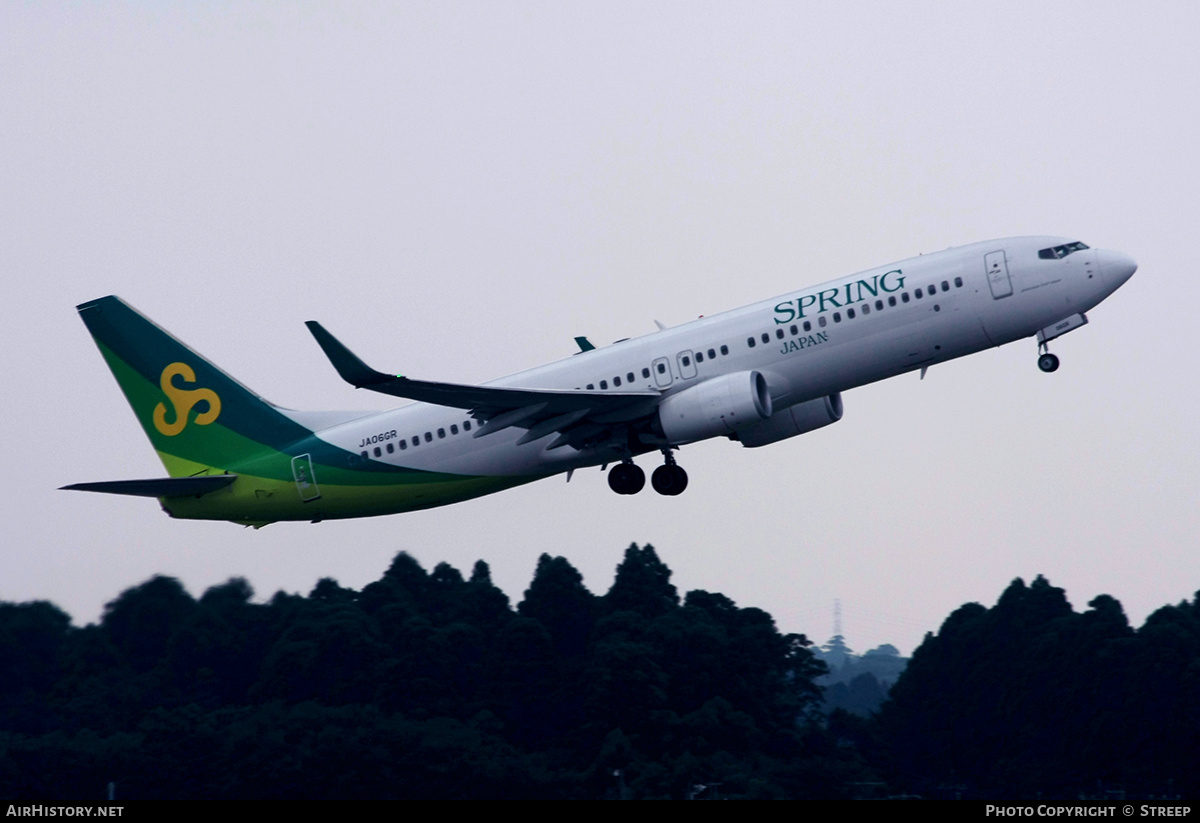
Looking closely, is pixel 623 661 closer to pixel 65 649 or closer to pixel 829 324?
pixel 65 649

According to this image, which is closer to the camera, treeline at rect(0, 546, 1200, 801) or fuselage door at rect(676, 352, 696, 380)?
fuselage door at rect(676, 352, 696, 380)

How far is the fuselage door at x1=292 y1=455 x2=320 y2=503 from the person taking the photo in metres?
42.8

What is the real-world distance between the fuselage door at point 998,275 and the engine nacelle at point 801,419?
5.77m

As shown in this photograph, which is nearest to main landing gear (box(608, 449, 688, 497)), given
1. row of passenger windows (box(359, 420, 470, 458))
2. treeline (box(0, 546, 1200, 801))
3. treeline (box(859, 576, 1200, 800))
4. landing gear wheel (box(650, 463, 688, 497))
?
landing gear wheel (box(650, 463, 688, 497))

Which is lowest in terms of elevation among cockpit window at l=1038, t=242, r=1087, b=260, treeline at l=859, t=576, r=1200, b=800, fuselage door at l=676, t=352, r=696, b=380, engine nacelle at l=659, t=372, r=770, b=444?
treeline at l=859, t=576, r=1200, b=800

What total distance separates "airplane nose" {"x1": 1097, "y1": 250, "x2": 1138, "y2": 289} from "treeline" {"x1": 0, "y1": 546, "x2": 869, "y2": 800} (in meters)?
27.2

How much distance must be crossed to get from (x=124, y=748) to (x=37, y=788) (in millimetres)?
4109

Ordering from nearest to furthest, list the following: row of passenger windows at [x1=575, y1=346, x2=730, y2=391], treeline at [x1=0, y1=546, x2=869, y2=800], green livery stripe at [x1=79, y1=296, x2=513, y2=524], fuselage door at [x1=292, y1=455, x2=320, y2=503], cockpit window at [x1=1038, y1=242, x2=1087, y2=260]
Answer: cockpit window at [x1=1038, y1=242, x2=1087, y2=260] < row of passenger windows at [x1=575, y1=346, x2=730, y2=391] < green livery stripe at [x1=79, y1=296, x2=513, y2=524] < fuselage door at [x1=292, y1=455, x2=320, y2=503] < treeline at [x1=0, y1=546, x2=869, y2=800]

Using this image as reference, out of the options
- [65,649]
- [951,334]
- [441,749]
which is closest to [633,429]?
[951,334]

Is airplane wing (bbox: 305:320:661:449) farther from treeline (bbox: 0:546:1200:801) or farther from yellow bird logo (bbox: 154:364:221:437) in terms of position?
treeline (bbox: 0:546:1200:801)

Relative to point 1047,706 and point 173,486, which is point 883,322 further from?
point 1047,706

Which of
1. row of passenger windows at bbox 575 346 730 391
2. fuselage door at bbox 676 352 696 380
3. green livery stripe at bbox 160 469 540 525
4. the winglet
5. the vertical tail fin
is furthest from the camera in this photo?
the vertical tail fin

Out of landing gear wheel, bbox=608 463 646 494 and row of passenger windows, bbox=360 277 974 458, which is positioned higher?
row of passenger windows, bbox=360 277 974 458

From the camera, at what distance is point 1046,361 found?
128ft
